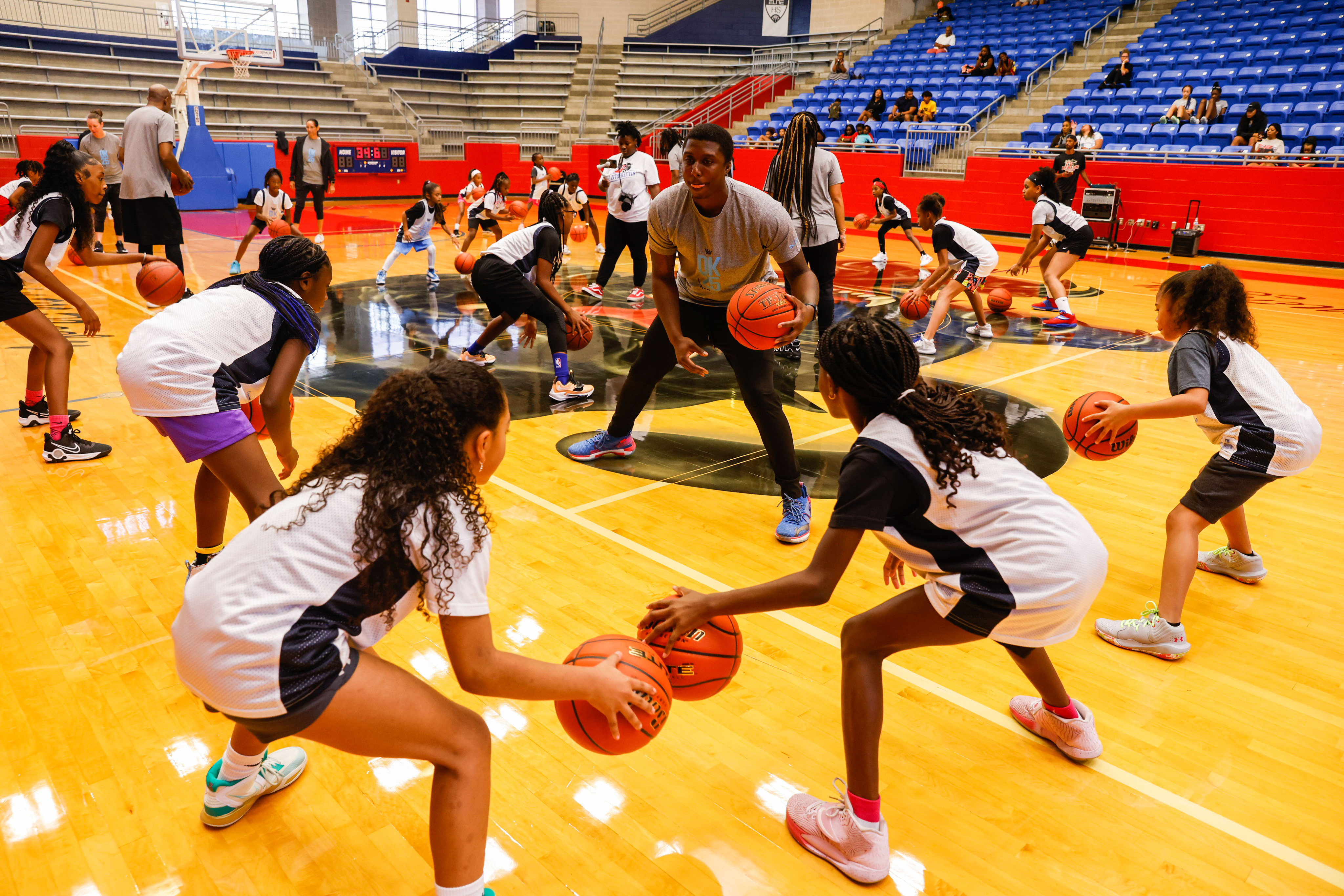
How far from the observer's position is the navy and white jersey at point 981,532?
2160mm

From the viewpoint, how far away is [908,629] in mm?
2314

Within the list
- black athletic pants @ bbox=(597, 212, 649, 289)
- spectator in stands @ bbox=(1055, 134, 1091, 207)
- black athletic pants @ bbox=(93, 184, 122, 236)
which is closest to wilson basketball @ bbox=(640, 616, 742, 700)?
black athletic pants @ bbox=(597, 212, 649, 289)

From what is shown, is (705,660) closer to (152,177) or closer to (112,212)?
(152,177)

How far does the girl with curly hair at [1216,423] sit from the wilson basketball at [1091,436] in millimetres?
34

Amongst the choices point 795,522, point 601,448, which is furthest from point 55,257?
point 795,522

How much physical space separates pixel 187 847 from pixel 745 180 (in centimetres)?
1924

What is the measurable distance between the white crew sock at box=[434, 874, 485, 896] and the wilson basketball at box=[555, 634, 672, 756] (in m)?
0.39

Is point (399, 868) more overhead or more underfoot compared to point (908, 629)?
more underfoot

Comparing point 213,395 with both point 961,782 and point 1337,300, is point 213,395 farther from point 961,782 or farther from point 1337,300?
point 1337,300

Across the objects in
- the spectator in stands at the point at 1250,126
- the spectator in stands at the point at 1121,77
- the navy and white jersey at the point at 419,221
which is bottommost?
the navy and white jersey at the point at 419,221

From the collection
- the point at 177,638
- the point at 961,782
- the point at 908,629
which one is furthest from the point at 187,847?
the point at 961,782

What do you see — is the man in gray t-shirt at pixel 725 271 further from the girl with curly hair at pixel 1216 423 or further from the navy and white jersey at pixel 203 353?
the navy and white jersey at pixel 203 353

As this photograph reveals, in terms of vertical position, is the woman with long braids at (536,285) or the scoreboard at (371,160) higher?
the scoreboard at (371,160)

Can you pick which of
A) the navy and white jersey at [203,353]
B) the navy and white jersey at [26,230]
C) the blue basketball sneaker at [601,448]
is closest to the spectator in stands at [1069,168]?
the blue basketball sneaker at [601,448]
